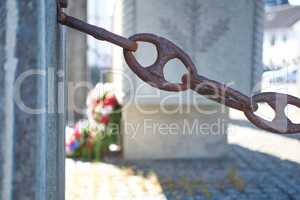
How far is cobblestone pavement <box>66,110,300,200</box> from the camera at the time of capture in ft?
12.2

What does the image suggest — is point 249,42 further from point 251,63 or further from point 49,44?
point 49,44

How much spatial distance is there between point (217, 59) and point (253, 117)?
3.44 meters

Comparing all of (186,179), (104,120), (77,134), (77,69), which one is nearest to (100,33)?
(186,179)

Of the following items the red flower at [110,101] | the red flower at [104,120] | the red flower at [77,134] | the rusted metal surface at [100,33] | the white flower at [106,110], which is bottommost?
the red flower at [77,134]

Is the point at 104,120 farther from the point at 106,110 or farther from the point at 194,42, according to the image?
the point at 194,42

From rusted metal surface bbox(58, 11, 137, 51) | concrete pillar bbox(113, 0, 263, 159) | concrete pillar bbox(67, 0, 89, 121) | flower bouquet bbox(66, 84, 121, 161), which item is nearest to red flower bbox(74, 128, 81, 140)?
flower bouquet bbox(66, 84, 121, 161)

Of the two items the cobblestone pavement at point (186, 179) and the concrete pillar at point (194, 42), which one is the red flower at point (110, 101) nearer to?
the concrete pillar at point (194, 42)

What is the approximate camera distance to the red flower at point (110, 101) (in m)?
5.42

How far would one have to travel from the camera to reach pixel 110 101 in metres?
5.46

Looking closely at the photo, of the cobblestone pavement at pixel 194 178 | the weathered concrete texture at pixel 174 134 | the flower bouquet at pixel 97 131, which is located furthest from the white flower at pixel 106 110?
the cobblestone pavement at pixel 194 178

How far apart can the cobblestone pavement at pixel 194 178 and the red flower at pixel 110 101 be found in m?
0.79

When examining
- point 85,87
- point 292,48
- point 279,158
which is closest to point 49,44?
point 279,158

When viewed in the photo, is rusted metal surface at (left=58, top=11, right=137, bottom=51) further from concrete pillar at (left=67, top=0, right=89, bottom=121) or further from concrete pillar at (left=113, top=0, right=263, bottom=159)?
concrete pillar at (left=67, top=0, right=89, bottom=121)

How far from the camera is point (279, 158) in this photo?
5.20m
